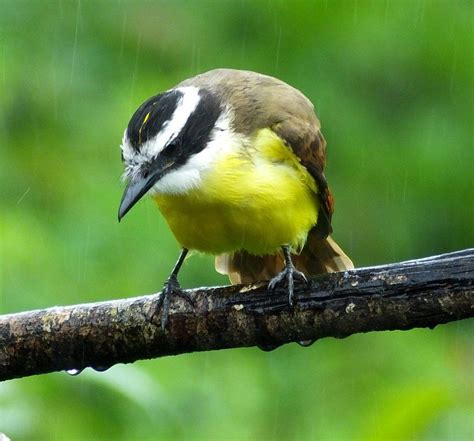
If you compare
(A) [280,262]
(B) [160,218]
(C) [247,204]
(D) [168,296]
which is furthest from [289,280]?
(B) [160,218]

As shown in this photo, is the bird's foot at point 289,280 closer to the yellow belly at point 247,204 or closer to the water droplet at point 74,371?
the yellow belly at point 247,204

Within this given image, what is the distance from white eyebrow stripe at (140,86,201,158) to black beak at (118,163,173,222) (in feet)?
0.25

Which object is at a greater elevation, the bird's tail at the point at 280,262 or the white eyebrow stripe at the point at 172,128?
the white eyebrow stripe at the point at 172,128

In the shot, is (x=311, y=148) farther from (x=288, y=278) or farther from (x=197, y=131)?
(x=288, y=278)

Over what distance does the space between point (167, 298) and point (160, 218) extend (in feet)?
4.64

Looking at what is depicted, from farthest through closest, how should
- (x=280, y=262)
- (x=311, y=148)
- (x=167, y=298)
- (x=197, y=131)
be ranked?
(x=280, y=262) < (x=311, y=148) < (x=197, y=131) < (x=167, y=298)

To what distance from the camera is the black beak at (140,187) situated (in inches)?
200

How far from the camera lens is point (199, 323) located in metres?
4.74

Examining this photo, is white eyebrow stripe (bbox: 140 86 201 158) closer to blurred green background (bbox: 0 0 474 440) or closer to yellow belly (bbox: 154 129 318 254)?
yellow belly (bbox: 154 129 318 254)

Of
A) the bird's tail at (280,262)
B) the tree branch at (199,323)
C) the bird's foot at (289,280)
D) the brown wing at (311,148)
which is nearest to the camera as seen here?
the tree branch at (199,323)

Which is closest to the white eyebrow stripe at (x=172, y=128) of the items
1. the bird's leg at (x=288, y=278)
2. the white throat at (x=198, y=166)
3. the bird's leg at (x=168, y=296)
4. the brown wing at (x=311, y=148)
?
the white throat at (x=198, y=166)

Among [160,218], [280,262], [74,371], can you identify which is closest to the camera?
[74,371]

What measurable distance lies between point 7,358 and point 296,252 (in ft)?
5.59

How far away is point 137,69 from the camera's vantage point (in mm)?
6980
